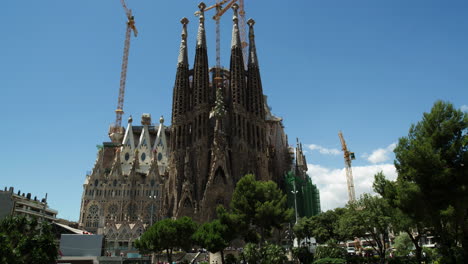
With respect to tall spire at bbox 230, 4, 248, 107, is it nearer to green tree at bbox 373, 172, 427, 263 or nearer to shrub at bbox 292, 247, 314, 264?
shrub at bbox 292, 247, 314, 264

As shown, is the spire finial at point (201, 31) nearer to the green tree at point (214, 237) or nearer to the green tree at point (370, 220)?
the green tree at point (214, 237)

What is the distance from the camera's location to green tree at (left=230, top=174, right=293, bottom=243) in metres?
38.5

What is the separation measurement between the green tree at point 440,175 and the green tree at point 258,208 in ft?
53.6

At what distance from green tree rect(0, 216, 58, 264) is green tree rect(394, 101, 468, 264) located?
25.6 meters

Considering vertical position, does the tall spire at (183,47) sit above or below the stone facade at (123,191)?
above

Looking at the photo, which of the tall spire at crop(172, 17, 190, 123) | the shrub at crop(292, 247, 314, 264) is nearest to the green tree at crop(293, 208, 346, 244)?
the shrub at crop(292, 247, 314, 264)

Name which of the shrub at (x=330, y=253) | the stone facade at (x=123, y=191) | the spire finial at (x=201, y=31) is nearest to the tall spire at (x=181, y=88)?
the spire finial at (x=201, y=31)

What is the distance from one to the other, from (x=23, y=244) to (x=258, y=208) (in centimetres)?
2269

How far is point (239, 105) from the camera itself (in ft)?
231

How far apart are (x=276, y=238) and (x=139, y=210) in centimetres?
3693

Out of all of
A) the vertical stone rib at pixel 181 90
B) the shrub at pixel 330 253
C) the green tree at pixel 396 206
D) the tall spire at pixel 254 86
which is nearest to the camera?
the green tree at pixel 396 206

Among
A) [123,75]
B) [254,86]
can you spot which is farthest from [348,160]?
[123,75]

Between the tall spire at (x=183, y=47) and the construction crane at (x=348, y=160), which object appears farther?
the construction crane at (x=348, y=160)

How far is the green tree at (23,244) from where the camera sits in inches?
900
